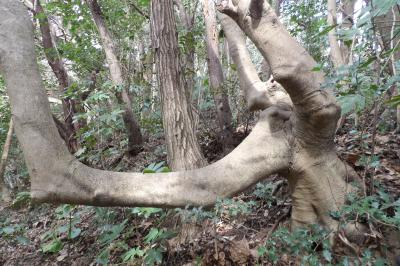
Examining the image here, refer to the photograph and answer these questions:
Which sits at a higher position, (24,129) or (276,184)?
(24,129)

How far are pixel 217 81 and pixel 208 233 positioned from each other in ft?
9.44

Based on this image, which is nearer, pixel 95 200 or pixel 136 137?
pixel 95 200

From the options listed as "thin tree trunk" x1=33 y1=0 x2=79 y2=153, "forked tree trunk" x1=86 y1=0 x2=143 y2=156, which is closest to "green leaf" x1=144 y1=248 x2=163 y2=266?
"forked tree trunk" x1=86 y1=0 x2=143 y2=156

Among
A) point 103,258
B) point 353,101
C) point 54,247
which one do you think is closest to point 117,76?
point 54,247

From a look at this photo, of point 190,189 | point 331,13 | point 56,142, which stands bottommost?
point 190,189

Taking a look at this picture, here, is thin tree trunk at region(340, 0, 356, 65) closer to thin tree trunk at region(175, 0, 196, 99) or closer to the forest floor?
the forest floor

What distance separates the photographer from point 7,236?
4.19 metres

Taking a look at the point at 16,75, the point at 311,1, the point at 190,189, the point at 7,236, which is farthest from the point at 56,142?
the point at 311,1

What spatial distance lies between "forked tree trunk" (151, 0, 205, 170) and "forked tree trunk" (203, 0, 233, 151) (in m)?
1.78

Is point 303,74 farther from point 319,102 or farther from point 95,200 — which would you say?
point 95,200

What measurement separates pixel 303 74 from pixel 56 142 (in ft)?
6.28

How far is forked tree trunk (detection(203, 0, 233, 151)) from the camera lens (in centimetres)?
520

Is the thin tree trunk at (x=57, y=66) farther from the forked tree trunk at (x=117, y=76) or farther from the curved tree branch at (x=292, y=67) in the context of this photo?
the curved tree branch at (x=292, y=67)

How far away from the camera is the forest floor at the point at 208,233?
8.54 feet
